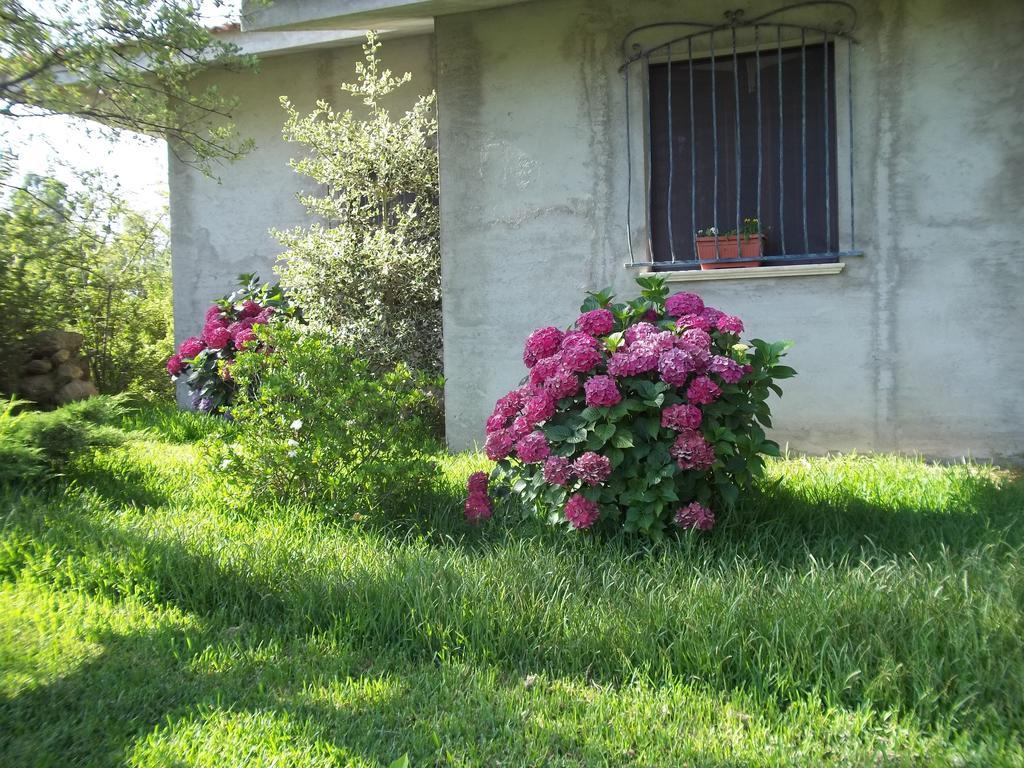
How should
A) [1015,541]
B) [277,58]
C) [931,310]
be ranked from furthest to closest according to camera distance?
[277,58]
[931,310]
[1015,541]

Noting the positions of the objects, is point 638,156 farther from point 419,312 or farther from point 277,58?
point 277,58

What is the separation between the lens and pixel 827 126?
559 cm

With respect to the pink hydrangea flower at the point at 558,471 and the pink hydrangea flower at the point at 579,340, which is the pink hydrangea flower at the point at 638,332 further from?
the pink hydrangea flower at the point at 558,471

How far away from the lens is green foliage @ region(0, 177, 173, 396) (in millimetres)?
4562

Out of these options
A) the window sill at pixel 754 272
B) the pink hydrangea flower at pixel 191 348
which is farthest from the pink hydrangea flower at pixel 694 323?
the pink hydrangea flower at pixel 191 348

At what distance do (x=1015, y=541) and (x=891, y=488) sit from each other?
828 mm

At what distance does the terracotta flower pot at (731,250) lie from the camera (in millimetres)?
5629

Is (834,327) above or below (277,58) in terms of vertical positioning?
below

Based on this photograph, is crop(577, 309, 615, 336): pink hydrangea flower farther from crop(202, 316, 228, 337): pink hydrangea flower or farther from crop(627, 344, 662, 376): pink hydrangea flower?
crop(202, 316, 228, 337): pink hydrangea flower

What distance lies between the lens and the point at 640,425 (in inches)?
149

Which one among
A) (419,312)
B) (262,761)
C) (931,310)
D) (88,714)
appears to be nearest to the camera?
(262,761)

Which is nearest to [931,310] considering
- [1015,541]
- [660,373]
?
[1015,541]

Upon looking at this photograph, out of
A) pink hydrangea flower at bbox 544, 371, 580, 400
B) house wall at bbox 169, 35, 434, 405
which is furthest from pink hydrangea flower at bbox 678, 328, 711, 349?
house wall at bbox 169, 35, 434, 405

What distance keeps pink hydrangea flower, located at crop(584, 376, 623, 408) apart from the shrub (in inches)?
48.5
